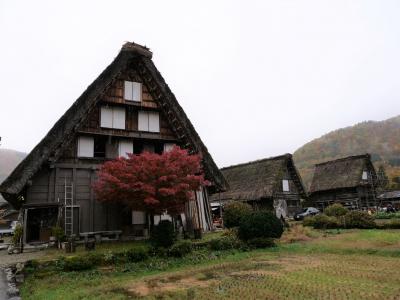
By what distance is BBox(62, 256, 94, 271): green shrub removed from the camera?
12.3 meters

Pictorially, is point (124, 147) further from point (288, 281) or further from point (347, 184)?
point (347, 184)

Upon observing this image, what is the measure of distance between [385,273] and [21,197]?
17838 millimetres

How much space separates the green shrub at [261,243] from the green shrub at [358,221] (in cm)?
966

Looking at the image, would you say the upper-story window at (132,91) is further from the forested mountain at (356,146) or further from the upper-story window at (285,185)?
the forested mountain at (356,146)

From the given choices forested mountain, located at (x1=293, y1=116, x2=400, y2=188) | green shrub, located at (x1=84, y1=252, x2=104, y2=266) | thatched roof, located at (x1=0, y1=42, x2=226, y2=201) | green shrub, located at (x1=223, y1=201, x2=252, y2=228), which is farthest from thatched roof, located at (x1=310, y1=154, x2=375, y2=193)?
green shrub, located at (x1=84, y1=252, x2=104, y2=266)

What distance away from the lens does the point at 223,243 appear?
53.9 ft

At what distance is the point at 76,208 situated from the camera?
18.1 m

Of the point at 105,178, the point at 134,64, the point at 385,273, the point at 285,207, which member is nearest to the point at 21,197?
the point at 105,178

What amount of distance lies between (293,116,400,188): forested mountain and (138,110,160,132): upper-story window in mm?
59751

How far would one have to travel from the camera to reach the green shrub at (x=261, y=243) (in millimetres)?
16609

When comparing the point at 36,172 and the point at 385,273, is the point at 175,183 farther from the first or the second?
the point at 385,273

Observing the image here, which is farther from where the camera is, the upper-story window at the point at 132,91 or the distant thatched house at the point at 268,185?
the distant thatched house at the point at 268,185

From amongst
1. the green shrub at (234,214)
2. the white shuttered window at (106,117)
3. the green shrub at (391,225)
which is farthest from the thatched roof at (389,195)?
the white shuttered window at (106,117)

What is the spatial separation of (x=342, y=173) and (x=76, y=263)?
41588 mm
